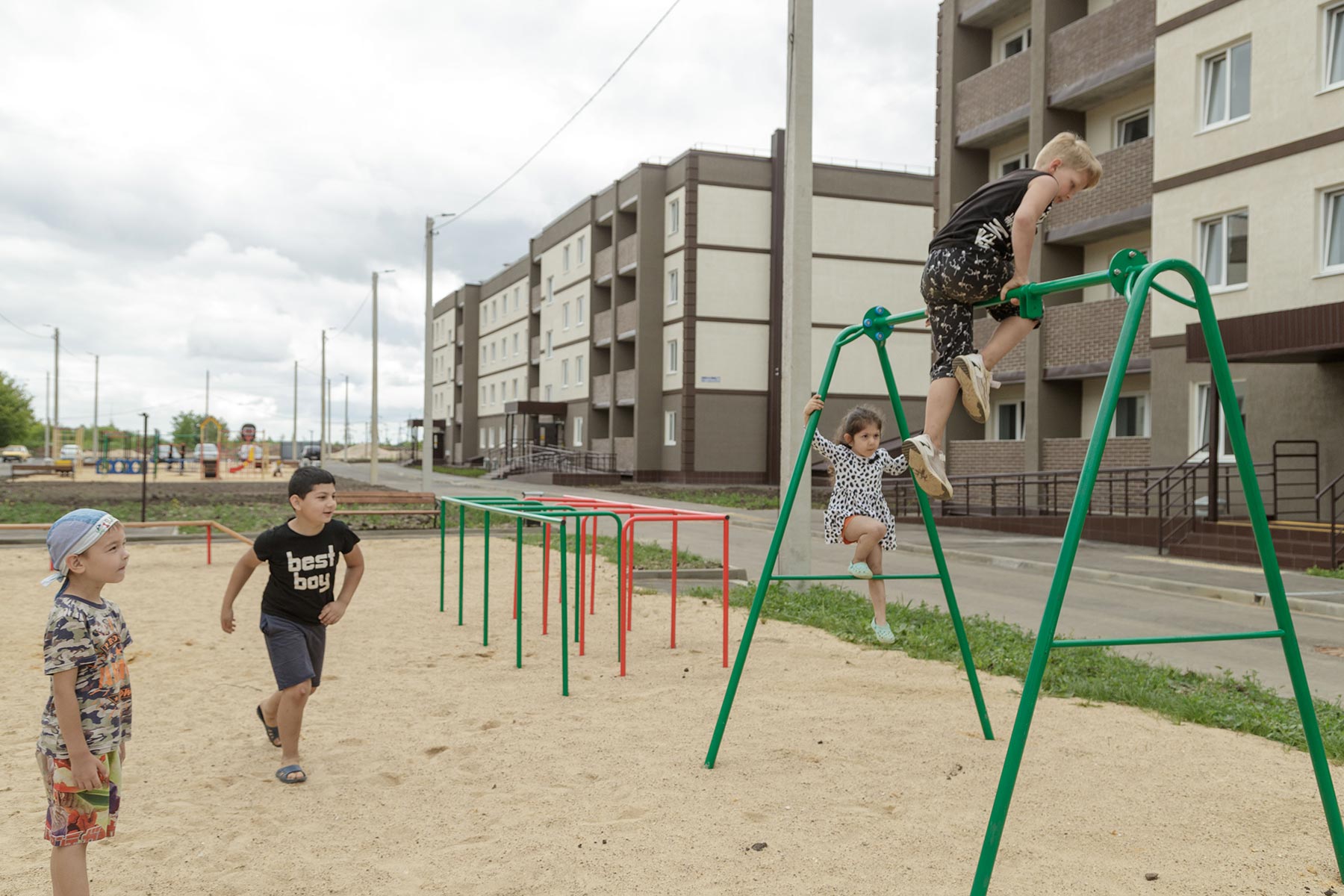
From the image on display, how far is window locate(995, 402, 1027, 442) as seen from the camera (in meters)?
23.1

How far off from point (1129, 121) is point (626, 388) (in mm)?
23555

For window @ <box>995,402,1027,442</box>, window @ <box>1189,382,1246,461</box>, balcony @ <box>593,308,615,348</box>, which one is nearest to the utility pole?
window @ <box>1189,382,1246,461</box>

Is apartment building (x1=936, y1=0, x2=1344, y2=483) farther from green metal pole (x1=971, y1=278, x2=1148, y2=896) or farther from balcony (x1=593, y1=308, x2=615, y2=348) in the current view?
balcony (x1=593, y1=308, x2=615, y2=348)

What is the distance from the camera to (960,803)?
414cm

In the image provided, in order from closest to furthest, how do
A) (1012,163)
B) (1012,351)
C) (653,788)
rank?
(653,788), (1012,351), (1012,163)

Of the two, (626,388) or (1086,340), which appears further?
(626,388)

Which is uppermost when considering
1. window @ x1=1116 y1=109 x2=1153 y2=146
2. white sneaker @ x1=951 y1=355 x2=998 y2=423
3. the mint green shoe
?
window @ x1=1116 y1=109 x2=1153 y2=146

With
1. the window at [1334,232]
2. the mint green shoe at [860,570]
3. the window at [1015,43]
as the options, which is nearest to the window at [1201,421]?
the window at [1334,232]

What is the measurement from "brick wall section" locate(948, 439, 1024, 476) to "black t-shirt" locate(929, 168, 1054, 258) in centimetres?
1928

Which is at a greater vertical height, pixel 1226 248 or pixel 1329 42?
pixel 1329 42

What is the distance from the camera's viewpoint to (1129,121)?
20.9 meters

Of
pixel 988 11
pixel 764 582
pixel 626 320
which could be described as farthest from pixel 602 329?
pixel 764 582

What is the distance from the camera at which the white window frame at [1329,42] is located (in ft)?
48.9

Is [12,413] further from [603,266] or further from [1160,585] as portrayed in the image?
[1160,585]
